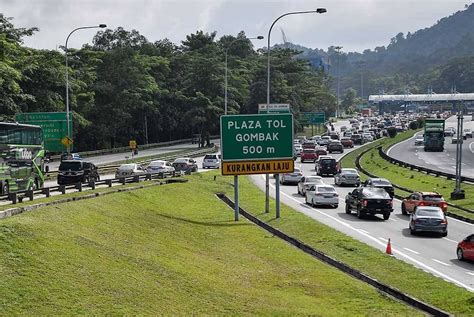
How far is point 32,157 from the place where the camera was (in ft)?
142

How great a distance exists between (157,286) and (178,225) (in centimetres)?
1520

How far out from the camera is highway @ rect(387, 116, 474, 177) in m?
75.7

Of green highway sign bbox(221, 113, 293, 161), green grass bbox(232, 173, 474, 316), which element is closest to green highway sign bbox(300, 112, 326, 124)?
green grass bbox(232, 173, 474, 316)

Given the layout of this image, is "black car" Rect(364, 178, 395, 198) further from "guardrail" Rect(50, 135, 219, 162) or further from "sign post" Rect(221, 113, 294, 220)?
"guardrail" Rect(50, 135, 219, 162)

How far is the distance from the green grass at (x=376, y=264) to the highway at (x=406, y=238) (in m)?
0.98

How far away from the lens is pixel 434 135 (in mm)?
98812

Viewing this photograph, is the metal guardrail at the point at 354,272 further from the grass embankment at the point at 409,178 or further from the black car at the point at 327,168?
the black car at the point at 327,168

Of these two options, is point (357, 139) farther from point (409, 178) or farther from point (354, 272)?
point (354, 272)

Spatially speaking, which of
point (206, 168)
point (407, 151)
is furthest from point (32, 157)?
point (407, 151)

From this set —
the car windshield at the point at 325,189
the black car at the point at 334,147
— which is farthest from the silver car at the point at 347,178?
the black car at the point at 334,147

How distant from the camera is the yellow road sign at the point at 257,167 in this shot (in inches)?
1499

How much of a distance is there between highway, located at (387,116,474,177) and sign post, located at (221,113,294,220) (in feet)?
110

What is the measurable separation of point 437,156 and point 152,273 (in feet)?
252

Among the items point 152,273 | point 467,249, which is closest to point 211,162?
point 467,249
